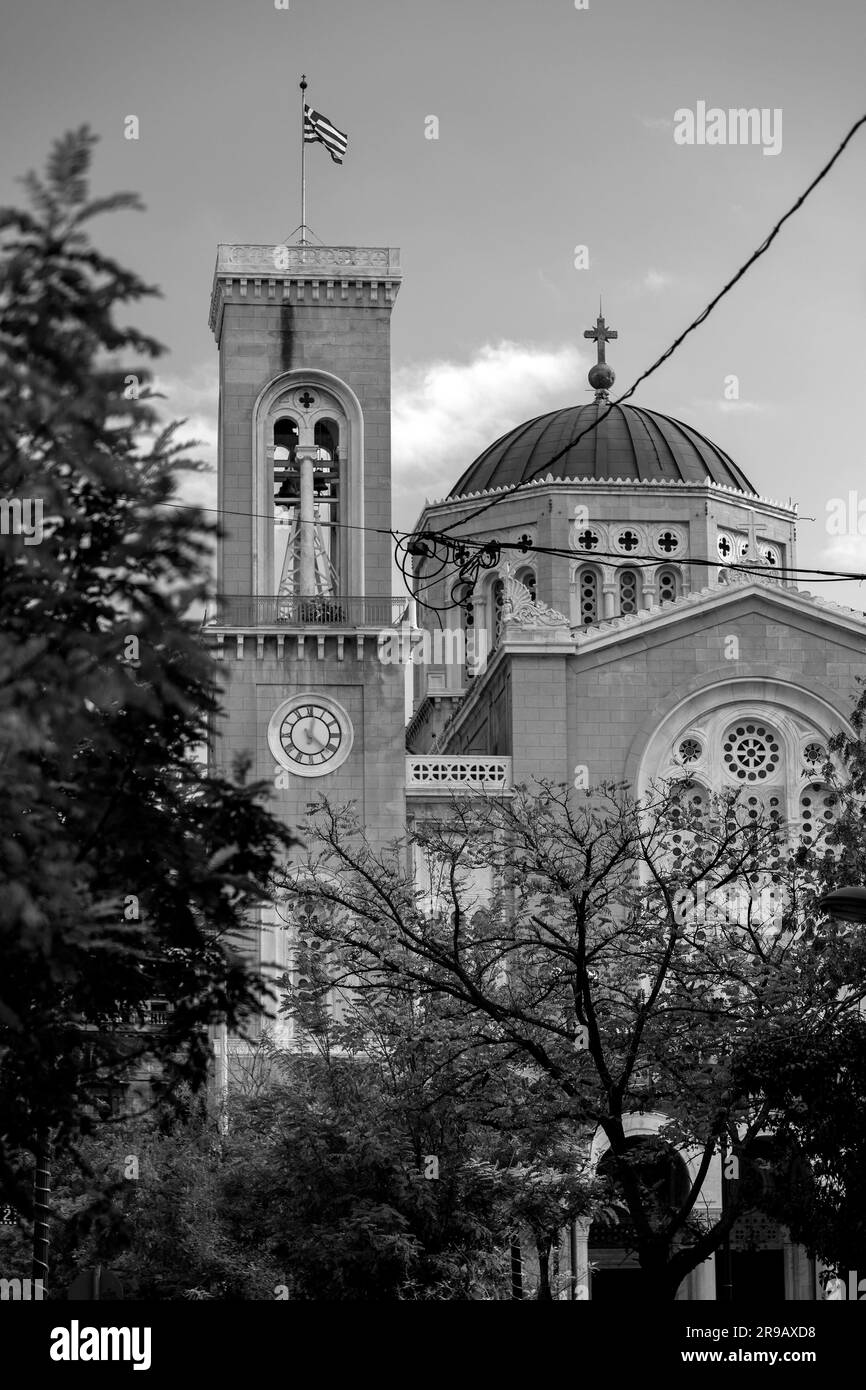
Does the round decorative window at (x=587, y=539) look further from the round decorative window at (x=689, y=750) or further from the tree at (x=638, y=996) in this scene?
the tree at (x=638, y=996)

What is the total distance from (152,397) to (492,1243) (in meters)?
19.9

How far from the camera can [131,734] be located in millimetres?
12141

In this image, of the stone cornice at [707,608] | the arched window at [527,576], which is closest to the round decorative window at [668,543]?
the arched window at [527,576]

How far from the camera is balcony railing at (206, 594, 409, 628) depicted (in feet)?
165

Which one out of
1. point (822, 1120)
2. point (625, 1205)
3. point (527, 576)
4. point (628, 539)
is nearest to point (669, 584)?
point (628, 539)

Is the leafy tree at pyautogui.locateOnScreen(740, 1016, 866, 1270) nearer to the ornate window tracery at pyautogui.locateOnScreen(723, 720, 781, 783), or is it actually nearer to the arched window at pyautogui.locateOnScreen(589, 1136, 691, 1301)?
the arched window at pyautogui.locateOnScreen(589, 1136, 691, 1301)

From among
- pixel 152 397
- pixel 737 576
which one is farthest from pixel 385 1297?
pixel 737 576

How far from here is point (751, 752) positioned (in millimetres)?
51938

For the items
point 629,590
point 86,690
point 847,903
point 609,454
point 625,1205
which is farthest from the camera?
point 609,454

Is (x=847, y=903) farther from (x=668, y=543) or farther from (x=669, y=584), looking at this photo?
(x=668, y=543)

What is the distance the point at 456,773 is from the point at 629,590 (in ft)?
49.9

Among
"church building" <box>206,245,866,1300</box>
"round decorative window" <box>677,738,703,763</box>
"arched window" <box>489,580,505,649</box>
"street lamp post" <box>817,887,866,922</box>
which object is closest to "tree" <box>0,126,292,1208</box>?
"street lamp post" <box>817,887,866,922</box>

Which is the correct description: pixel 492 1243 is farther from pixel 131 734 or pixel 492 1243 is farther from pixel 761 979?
pixel 131 734

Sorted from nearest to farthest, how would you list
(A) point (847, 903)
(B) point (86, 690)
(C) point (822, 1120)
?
(B) point (86, 690), (A) point (847, 903), (C) point (822, 1120)
